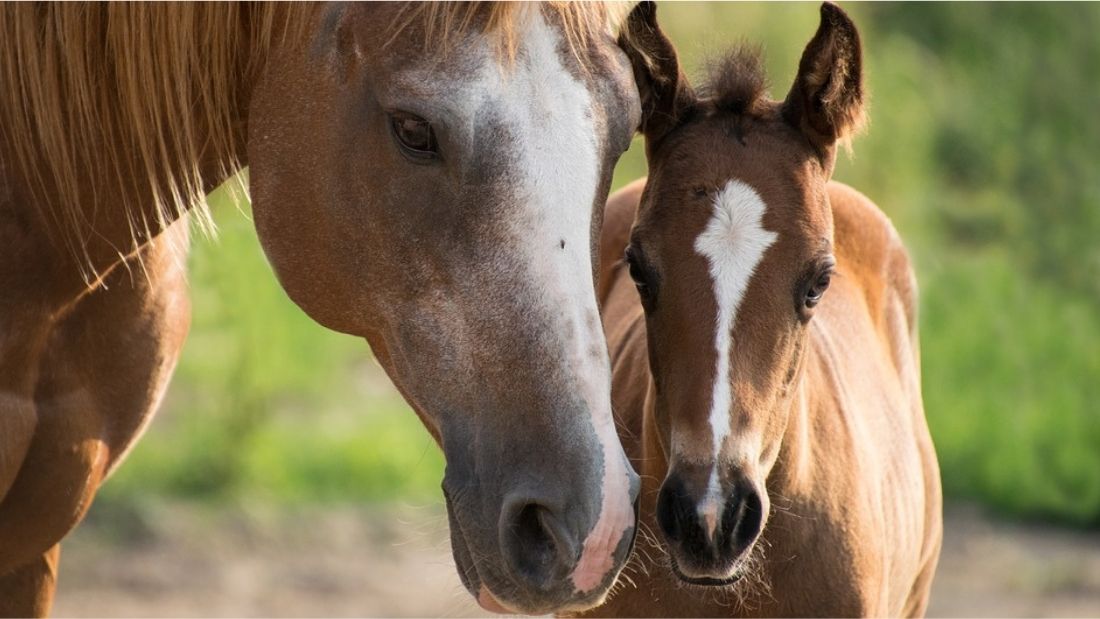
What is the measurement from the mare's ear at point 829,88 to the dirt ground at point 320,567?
3.28 m

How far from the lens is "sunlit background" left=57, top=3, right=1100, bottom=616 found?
5.96 meters

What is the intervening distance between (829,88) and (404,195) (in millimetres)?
1023

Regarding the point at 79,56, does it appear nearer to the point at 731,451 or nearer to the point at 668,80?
the point at 668,80

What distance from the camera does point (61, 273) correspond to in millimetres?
2359

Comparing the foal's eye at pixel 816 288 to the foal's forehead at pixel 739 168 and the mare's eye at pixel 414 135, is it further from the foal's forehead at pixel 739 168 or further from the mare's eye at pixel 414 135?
the mare's eye at pixel 414 135

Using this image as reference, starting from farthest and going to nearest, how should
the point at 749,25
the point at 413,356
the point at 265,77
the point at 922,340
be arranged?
the point at 749,25
the point at 922,340
the point at 265,77
the point at 413,356

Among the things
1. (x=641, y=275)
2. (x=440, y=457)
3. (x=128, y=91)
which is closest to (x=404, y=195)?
(x=128, y=91)

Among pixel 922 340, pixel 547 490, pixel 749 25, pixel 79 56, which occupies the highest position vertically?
pixel 79 56

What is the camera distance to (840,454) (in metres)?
2.91

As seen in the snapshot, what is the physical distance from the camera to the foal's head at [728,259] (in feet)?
7.59

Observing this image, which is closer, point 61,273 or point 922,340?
point 61,273

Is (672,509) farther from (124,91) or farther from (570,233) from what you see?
(124,91)

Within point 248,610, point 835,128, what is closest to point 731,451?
point 835,128

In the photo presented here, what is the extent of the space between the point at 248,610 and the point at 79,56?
3947mm
